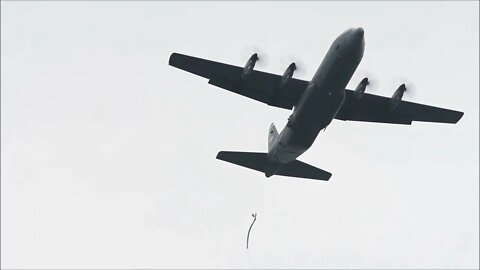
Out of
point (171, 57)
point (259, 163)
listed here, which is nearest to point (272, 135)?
point (259, 163)

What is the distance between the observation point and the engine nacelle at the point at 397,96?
176 ft

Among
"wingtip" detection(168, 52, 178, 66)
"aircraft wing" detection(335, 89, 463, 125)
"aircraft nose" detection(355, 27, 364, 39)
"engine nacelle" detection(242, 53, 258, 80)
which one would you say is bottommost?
"wingtip" detection(168, 52, 178, 66)

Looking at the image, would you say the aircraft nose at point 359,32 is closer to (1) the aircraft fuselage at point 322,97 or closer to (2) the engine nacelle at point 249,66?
(1) the aircraft fuselage at point 322,97

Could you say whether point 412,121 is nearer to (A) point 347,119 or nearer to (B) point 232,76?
(A) point 347,119

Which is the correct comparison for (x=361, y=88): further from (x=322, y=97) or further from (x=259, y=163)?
(x=259, y=163)

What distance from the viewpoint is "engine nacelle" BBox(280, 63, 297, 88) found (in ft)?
170

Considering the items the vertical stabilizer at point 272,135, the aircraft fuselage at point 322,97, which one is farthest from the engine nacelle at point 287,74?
the vertical stabilizer at point 272,135

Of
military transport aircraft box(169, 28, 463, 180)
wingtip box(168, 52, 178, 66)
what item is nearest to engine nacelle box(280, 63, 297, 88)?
military transport aircraft box(169, 28, 463, 180)

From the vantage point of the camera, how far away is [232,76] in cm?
5269

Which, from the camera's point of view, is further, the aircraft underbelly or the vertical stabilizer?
the vertical stabilizer

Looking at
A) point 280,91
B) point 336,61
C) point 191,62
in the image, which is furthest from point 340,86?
point 191,62

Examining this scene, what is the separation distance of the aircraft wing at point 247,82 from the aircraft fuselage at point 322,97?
254 centimetres

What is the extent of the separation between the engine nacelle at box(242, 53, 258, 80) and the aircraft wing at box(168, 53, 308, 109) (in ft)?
1.22

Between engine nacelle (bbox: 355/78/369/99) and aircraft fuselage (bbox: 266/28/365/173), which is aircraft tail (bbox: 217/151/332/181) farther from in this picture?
engine nacelle (bbox: 355/78/369/99)
